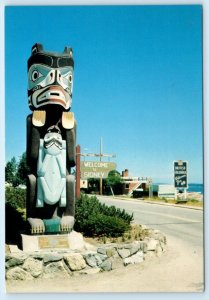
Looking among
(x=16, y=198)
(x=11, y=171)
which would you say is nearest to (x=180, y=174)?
(x=16, y=198)

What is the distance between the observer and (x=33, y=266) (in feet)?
24.7

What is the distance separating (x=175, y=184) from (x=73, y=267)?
5.70m

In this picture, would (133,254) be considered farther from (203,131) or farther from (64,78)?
(64,78)

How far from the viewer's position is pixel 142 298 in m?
7.48

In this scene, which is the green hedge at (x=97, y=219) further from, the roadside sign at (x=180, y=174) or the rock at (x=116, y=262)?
the roadside sign at (x=180, y=174)

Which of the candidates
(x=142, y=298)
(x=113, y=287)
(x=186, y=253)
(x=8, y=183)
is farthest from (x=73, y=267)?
(x=8, y=183)

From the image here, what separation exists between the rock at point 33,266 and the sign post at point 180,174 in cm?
453

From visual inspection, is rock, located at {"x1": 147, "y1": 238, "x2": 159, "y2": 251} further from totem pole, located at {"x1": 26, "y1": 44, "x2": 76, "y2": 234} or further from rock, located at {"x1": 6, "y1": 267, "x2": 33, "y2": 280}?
rock, located at {"x1": 6, "y1": 267, "x2": 33, "y2": 280}

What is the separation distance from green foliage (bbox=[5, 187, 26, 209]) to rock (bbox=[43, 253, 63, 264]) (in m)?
5.22

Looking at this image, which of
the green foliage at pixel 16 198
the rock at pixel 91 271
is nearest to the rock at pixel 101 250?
the rock at pixel 91 271

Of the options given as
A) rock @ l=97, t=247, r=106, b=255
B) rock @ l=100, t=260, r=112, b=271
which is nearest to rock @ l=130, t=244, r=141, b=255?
rock @ l=100, t=260, r=112, b=271

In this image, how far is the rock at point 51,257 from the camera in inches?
298

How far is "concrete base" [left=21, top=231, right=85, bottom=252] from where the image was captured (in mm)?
7907

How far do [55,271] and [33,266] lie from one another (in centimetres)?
43
